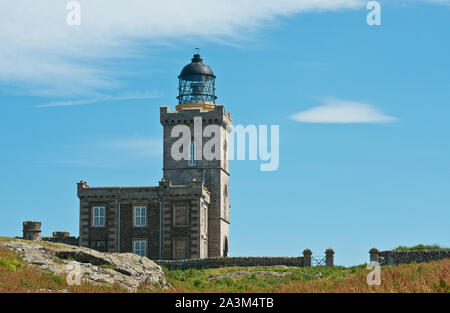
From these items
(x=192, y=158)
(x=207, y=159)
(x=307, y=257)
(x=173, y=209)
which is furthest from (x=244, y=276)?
(x=192, y=158)

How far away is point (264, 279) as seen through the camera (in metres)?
44.8

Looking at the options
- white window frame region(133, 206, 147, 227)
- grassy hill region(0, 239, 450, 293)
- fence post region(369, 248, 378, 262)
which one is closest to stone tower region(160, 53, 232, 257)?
white window frame region(133, 206, 147, 227)

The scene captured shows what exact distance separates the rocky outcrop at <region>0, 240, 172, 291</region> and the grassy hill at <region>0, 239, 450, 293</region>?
0.80m

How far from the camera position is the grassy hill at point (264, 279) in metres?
29.1

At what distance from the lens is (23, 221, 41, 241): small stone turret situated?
58.9m

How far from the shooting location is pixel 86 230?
59.3 metres

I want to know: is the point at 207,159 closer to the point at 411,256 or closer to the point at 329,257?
the point at 329,257

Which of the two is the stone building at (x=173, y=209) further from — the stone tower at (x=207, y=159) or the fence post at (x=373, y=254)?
the fence post at (x=373, y=254)

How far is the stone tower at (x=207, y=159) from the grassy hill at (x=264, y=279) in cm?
1255

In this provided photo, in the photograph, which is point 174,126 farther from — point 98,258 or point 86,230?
point 98,258

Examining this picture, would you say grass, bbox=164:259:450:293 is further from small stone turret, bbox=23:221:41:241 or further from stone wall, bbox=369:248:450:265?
small stone turret, bbox=23:221:41:241

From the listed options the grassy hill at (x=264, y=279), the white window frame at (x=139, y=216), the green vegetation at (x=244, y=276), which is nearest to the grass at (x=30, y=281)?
the grassy hill at (x=264, y=279)
